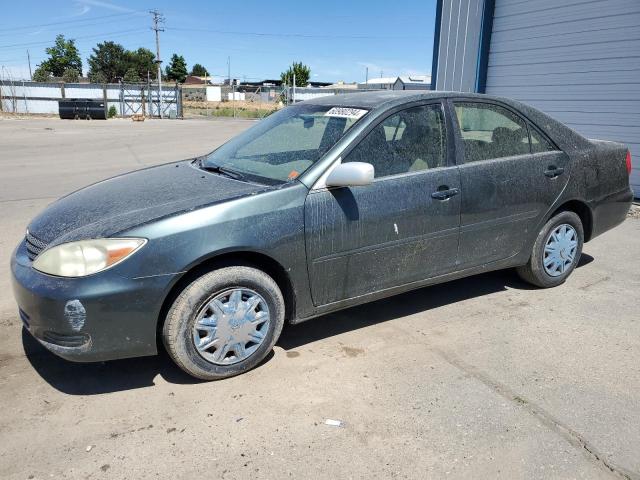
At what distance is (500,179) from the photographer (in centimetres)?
394

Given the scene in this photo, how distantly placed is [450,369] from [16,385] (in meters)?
2.59

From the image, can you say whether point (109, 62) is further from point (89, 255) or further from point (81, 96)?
point (89, 255)

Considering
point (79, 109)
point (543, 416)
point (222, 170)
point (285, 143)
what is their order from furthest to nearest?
point (79, 109)
point (285, 143)
point (222, 170)
point (543, 416)

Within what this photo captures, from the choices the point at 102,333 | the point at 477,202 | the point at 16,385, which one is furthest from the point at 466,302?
the point at 16,385

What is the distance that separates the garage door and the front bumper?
828cm

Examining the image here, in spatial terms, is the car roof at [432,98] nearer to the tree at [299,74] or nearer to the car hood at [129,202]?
the car hood at [129,202]

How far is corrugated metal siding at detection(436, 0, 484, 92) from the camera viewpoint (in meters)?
11.1

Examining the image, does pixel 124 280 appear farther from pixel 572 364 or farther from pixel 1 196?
pixel 1 196

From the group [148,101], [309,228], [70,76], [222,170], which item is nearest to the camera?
[309,228]

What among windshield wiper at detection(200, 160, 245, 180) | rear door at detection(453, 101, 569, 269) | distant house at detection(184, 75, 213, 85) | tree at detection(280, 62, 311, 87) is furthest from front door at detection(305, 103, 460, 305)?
distant house at detection(184, 75, 213, 85)

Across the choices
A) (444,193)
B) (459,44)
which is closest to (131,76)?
(459,44)

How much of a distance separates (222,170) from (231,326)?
4.07 feet

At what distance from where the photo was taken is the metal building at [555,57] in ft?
27.6

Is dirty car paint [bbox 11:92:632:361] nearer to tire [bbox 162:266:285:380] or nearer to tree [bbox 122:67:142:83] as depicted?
tire [bbox 162:266:285:380]
